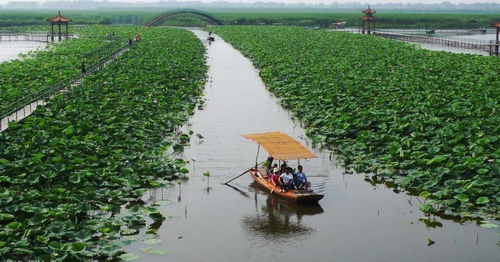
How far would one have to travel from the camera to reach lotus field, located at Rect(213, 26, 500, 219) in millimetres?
18016

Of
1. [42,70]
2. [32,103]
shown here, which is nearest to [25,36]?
[42,70]

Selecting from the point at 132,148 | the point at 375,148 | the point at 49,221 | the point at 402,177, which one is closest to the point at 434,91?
the point at 375,148

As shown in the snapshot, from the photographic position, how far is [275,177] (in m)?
18.5

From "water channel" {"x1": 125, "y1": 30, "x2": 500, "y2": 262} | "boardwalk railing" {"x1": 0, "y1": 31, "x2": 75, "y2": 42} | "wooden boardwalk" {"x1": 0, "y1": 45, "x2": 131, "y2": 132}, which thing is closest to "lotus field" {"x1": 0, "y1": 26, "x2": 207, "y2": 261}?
"wooden boardwalk" {"x1": 0, "y1": 45, "x2": 131, "y2": 132}

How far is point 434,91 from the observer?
29.9 meters

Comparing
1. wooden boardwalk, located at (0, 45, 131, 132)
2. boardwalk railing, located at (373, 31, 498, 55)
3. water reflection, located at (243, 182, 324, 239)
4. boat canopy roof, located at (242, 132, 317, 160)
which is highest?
boardwalk railing, located at (373, 31, 498, 55)

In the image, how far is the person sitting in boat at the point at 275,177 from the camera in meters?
18.4

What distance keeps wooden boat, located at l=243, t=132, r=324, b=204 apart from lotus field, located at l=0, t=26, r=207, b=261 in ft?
7.99

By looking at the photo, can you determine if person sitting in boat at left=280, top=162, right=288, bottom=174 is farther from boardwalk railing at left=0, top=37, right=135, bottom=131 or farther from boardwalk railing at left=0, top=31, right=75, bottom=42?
boardwalk railing at left=0, top=31, right=75, bottom=42

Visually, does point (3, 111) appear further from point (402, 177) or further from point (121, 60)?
point (121, 60)

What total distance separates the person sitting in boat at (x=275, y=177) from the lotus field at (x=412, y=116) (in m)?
3.09

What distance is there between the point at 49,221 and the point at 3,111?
10.7 m

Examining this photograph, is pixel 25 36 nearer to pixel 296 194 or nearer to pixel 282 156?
pixel 282 156

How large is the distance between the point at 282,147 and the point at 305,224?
332 cm
